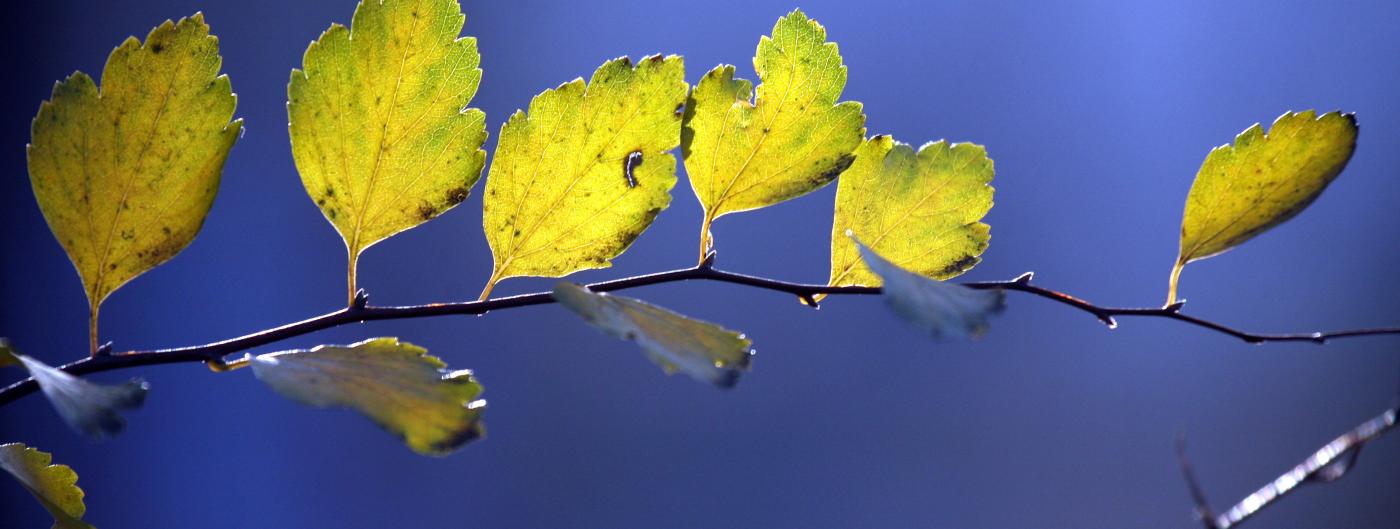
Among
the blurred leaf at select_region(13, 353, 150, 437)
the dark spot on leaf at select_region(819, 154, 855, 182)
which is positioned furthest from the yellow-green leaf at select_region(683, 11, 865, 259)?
the blurred leaf at select_region(13, 353, 150, 437)

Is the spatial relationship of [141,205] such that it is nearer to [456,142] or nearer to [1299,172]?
[456,142]

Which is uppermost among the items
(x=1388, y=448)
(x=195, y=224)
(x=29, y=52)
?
(x=29, y=52)

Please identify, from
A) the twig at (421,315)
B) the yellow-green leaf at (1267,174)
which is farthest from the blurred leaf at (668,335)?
the yellow-green leaf at (1267,174)

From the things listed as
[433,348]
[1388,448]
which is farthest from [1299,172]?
[1388,448]

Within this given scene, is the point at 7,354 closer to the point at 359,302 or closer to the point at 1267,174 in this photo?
the point at 359,302

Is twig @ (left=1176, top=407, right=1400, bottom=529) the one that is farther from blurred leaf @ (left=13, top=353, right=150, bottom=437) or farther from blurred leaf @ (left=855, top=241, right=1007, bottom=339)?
blurred leaf @ (left=13, top=353, right=150, bottom=437)
